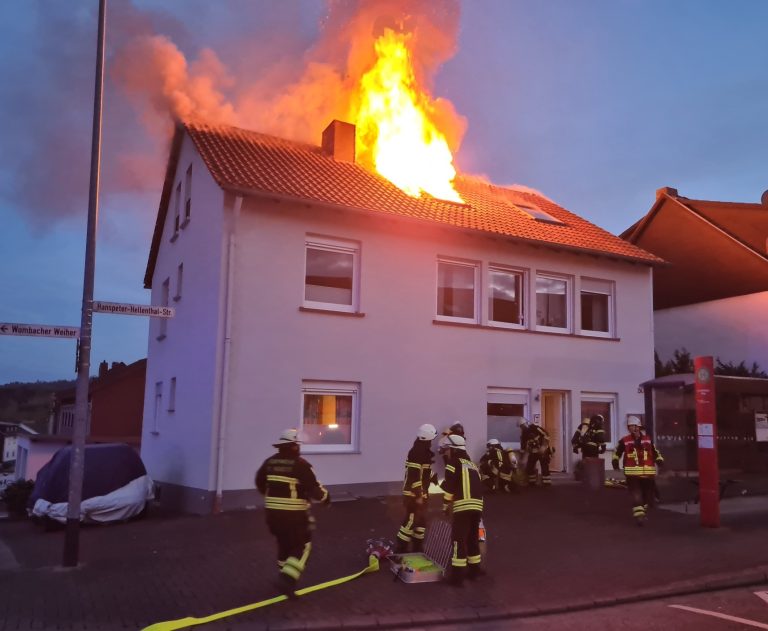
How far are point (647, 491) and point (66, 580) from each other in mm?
8377

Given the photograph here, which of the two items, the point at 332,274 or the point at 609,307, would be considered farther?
the point at 609,307

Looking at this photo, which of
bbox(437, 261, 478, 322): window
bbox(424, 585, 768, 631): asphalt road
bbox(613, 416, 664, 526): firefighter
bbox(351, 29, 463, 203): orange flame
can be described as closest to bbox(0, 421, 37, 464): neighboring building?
bbox(351, 29, 463, 203): orange flame

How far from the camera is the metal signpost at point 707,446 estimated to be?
35.2 feet

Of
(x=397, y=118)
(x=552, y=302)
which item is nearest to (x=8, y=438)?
(x=397, y=118)

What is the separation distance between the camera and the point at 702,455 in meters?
10.9

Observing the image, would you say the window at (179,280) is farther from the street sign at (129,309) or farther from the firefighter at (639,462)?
the firefighter at (639,462)

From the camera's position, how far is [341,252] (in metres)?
14.5

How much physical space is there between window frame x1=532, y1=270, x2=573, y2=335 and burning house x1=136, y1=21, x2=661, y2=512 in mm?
55

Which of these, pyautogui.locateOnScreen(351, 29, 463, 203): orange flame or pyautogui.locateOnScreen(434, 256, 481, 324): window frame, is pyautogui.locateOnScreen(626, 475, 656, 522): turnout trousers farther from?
pyautogui.locateOnScreen(351, 29, 463, 203): orange flame

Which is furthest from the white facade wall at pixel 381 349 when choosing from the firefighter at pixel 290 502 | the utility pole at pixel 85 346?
the firefighter at pixel 290 502

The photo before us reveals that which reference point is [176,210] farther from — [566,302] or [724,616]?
[724,616]

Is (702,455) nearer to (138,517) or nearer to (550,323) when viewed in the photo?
(550,323)

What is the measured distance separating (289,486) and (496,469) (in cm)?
834

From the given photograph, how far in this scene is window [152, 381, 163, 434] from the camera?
667 inches
